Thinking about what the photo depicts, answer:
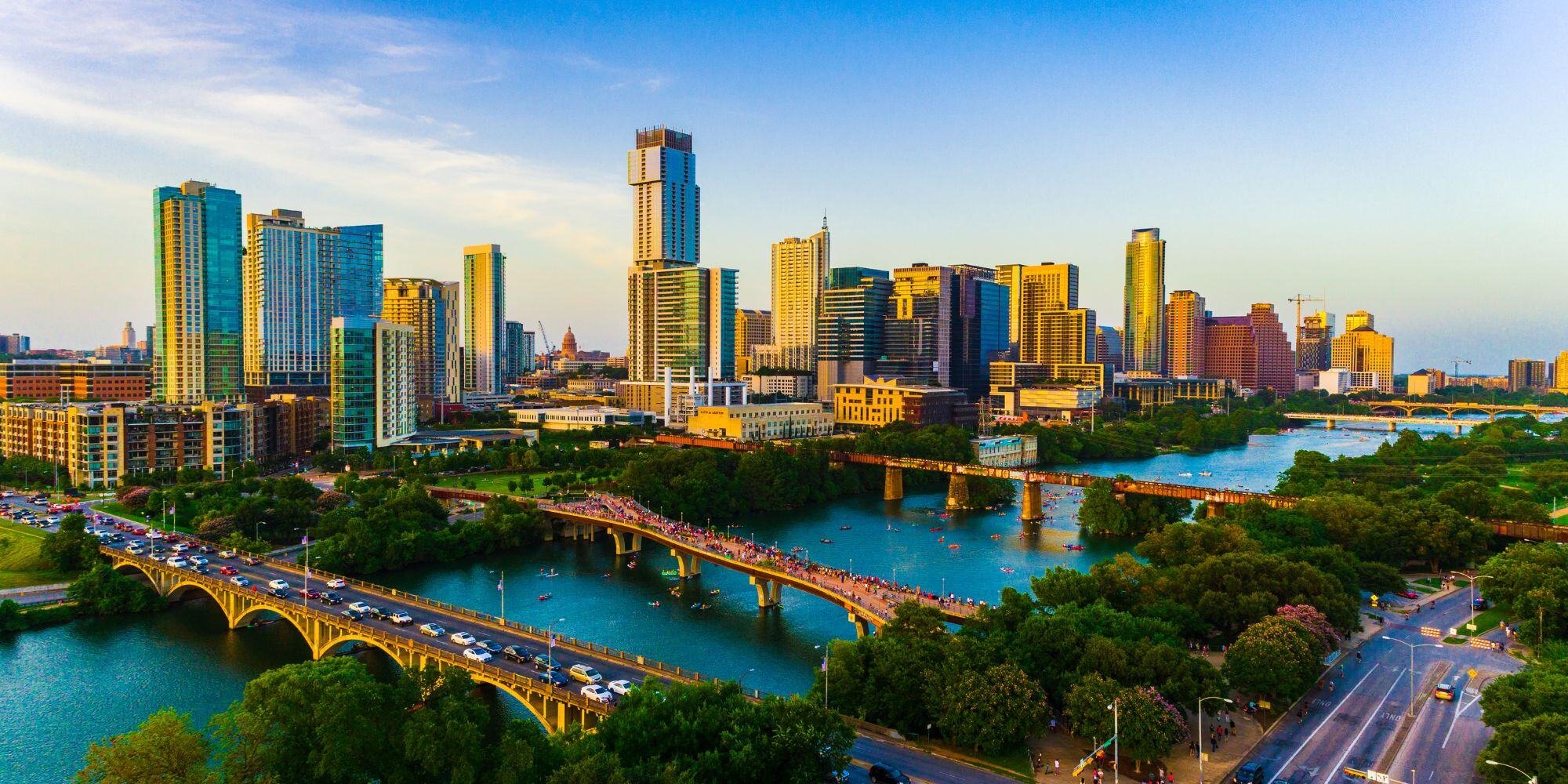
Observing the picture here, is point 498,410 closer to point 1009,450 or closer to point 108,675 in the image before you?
point 1009,450

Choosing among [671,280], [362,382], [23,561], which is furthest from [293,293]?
[23,561]

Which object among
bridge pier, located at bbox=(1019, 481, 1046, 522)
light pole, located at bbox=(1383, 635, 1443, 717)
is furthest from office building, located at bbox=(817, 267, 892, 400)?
light pole, located at bbox=(1383, 635, 1443, 717)

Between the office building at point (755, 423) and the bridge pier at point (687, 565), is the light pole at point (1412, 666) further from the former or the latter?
the office building at point (755, 423)

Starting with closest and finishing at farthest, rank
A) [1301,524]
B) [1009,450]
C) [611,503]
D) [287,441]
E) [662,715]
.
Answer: [662,715] → [1301,524] → [611,503] → [287,441] → [1009,450]

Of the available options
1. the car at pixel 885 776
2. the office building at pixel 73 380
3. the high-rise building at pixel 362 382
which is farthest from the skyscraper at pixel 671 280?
the car at pixel 885 776

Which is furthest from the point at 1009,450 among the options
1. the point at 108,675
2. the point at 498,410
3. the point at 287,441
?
A: the point at 108,675
